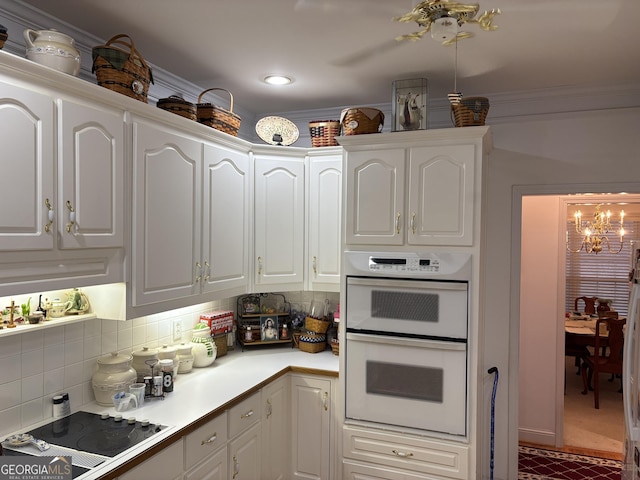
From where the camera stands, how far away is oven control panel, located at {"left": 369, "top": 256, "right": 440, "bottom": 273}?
8.37ft

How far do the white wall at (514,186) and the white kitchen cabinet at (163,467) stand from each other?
1947 mm

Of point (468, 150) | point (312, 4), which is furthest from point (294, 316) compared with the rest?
point (312, 4)

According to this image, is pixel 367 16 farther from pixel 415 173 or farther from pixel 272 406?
pixel 272 406

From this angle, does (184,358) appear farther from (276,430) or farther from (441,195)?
(441,195)

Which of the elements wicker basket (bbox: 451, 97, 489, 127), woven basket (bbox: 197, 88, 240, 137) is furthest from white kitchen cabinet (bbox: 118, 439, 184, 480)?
wicker basket (bbox: 451, 97, 489, 127)

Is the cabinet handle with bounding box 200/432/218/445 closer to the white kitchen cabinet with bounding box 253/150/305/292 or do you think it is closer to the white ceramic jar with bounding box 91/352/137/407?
the white ceramic jar with bounding box 91/352/137/407

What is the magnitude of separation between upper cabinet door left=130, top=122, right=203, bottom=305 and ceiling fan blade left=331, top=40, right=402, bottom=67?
0.89m

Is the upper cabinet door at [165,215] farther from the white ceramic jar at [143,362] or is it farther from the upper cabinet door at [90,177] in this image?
the white ceramic jar at [143,362]

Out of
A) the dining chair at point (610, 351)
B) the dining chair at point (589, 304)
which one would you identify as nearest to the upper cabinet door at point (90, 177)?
the dining chair at point (610, 351)

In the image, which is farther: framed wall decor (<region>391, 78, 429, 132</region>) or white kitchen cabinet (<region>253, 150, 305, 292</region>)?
white kitchen cabinet (<region>253, 150, 305, 292</region>)

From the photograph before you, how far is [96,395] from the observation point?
7.54 ft

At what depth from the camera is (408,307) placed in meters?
2.62

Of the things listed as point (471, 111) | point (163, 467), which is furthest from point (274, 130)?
point (163, 467)

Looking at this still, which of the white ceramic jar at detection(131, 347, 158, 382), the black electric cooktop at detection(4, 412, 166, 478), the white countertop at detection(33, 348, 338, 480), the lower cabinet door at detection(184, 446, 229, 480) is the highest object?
the white ceramic jar at detection(131, 347, 158, 382)
